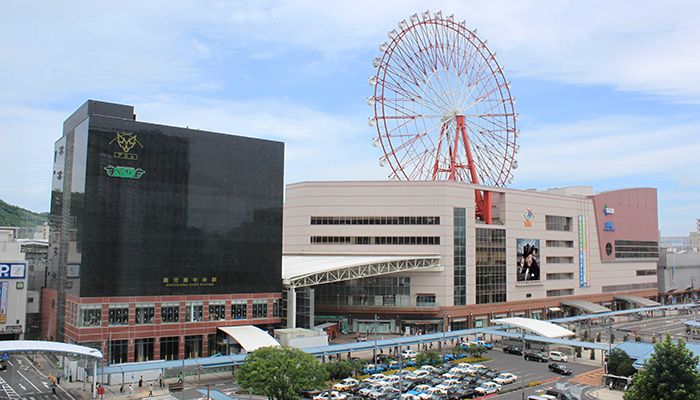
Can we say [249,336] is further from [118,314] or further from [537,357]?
[537,357]

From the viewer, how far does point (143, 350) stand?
203 feet

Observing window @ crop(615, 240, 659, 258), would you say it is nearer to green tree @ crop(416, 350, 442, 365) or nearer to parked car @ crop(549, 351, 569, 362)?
parked car @ crop(549, 351, 569, 362)

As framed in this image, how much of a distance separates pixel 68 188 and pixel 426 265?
1836 inches

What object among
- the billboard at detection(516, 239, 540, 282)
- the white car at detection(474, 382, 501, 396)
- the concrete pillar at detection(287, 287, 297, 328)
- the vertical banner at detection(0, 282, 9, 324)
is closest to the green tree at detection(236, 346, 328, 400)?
the white car at detection(474, 382, 501, 396)

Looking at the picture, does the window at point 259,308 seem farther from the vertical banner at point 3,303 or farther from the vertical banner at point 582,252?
the vertical banner at point 582,252

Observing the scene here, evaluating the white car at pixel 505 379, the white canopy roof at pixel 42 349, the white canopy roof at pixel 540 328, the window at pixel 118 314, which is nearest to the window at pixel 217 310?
the window at pixel 118 314

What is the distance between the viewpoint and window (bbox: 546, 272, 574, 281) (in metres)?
104

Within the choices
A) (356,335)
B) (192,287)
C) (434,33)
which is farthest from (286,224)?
(434,33)

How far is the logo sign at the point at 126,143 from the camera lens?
204 ft

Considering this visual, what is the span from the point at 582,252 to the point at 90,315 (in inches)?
3318

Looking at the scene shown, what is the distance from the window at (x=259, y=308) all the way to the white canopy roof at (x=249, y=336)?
2226mm

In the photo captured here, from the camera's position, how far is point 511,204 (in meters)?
97.1

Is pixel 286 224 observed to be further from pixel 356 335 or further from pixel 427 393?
pixel 427 393

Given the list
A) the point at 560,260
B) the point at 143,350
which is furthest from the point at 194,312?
the point at 560,260
